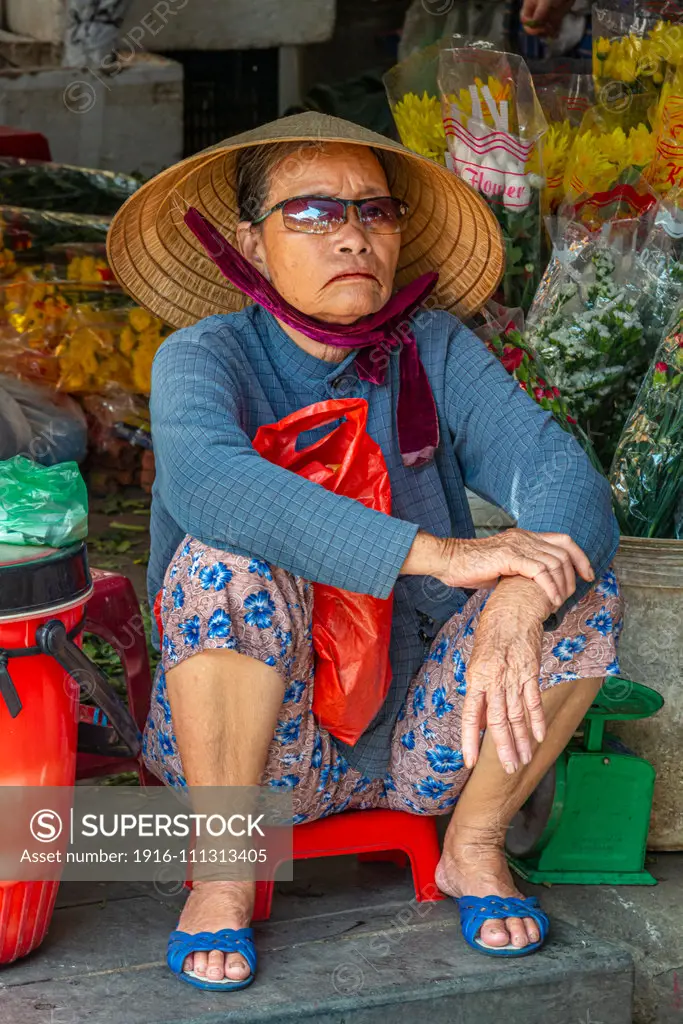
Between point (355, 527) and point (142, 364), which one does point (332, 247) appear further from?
point (142, 364)

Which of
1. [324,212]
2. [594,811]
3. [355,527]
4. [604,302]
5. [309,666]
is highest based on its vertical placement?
[324,212]

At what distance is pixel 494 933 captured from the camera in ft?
6.30

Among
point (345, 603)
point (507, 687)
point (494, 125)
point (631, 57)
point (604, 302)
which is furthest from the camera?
point (631, 57)

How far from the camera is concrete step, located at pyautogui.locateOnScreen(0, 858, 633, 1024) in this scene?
1.75 meters

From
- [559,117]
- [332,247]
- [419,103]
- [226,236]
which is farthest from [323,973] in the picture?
[559,117]

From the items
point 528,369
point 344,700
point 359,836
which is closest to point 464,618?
point 344,700

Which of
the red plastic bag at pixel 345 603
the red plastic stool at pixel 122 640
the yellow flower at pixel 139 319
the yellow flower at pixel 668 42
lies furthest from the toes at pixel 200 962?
the yellow flower at pixel 139 319

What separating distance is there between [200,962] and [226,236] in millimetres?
1293

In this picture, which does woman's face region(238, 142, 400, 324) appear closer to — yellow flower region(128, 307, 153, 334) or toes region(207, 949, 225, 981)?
toes region(207, 949, 225, 981)

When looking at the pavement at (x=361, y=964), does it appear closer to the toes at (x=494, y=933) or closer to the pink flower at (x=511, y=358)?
the toes at (x=494, y=933)

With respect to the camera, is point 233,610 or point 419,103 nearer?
point 233,610

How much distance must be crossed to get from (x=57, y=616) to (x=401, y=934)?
755 mm

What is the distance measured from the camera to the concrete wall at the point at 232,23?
591 centimetres

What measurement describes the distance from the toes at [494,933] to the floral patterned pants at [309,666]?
0.73 ft
